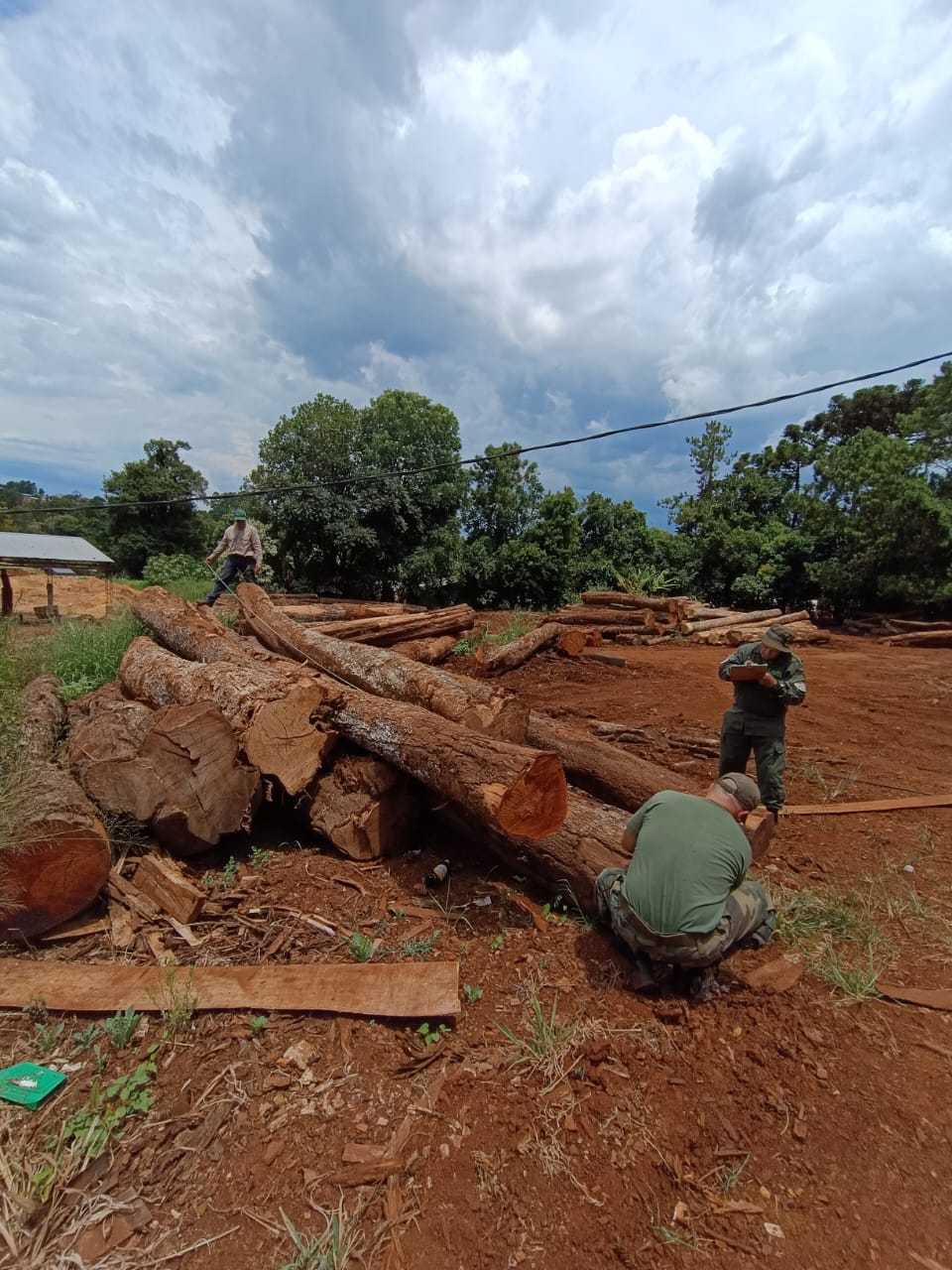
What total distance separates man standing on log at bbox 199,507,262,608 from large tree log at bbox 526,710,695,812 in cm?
662

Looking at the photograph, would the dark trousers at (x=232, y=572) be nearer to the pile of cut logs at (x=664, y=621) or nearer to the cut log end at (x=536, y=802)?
the pile of cut logs at (x=664, y=621)

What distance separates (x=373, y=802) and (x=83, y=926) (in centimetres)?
160

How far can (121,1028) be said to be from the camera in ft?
7.21

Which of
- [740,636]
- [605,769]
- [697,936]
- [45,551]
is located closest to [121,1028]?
[697,936]

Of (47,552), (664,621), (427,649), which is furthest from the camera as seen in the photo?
(47,552)

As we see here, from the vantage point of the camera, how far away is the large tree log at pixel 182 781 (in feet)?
10.6

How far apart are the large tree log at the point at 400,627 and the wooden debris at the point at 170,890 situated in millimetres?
5526

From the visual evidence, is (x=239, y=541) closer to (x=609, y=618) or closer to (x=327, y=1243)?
(x=609, y=618)

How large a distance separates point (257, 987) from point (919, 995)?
9.34 ft

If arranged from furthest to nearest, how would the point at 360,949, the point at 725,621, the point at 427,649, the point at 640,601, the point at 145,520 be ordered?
the point at 145,520, the point at 725,621, the point at 640,601, the point at 427,649, the point at 360,949

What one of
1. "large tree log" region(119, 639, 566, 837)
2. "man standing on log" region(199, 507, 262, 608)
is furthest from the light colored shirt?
"large tree log" region(119, 639, 566, 837)

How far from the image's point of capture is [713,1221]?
5.31 ft

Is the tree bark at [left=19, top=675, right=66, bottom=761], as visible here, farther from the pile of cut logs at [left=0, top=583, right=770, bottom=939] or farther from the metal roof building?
the metal roof building

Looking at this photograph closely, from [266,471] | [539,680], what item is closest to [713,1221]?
[539,680]
